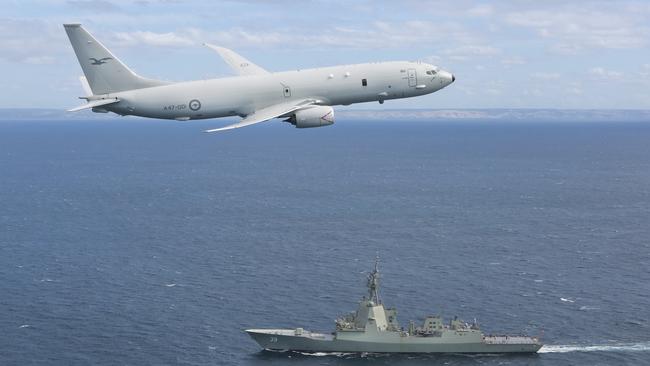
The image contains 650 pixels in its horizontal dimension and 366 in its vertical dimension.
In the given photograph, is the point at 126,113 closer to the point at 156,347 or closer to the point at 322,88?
the point at 322,88

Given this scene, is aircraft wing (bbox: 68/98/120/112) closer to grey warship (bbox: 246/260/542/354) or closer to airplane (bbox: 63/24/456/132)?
airplane (bbox: 63/24/456/132)

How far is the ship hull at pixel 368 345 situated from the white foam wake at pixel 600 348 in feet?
6.83

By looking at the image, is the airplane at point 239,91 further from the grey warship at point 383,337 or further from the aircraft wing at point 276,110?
the grey warship at point 383,337

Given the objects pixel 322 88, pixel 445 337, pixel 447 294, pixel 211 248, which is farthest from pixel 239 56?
pixel 211 248

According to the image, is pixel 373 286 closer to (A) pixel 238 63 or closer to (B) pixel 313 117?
(A) pixel 238 63

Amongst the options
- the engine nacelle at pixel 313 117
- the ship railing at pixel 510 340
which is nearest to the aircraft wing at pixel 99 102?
the engine nacelle at pixel 313 117

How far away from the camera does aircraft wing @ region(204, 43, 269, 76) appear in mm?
74250

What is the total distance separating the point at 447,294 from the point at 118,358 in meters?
56.0

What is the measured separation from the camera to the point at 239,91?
63.2 m

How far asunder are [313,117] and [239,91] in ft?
20.8

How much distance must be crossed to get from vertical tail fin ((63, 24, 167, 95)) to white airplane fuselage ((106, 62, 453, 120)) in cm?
91

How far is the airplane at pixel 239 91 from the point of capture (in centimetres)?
6278

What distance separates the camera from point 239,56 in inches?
3012

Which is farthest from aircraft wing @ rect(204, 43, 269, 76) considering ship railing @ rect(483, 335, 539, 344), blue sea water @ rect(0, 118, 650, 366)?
ship railing @ rect(483, 335, 539, 344)
